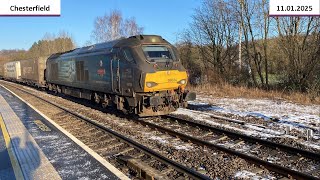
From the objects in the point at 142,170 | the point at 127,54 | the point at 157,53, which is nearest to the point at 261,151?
the point at 142,170

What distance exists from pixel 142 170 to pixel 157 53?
261 inches

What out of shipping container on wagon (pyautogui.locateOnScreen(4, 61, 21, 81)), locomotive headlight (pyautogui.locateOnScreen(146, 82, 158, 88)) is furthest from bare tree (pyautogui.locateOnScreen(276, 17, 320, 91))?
shipping container on wagon (pyautogui.locateOnScreen(4, 61, 21, 81))

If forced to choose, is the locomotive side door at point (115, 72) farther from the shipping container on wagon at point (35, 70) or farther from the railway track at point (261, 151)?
the shipping container on wagon at point (35, 70)

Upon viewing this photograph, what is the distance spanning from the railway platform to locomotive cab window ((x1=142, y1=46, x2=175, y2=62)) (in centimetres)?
393

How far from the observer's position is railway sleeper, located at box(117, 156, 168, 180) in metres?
5.25

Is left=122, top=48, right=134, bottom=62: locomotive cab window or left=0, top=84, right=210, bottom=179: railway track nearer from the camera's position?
left=0, top=84, right=210, bottom=179: railway track

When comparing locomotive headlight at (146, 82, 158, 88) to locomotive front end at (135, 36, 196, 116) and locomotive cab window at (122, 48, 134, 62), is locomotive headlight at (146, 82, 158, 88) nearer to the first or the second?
locomotive front end at (135, 36, 196, 116)

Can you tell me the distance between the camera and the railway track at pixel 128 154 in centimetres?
557

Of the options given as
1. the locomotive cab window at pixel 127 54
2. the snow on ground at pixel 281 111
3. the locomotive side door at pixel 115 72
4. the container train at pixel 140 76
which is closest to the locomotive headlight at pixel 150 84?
the container train at pixel 140 76

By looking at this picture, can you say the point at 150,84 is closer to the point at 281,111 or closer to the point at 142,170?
the point at 142,170

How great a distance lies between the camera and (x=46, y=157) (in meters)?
6.81

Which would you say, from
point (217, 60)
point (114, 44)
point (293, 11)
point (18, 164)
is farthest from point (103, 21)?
point (18, 164)

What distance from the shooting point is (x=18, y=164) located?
246 inches

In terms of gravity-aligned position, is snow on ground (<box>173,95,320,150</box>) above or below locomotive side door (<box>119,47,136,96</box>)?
below
